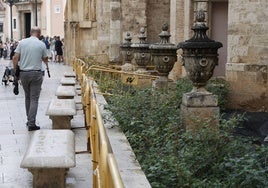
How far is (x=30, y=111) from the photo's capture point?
10125 mm

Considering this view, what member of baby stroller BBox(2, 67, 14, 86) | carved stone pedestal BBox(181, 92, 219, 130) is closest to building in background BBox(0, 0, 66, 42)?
baby stroller BBox(2, 67, 14, 86)

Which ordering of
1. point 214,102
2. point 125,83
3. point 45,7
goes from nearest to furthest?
1. point 214,102
2. point 125,83
3. point 45,7

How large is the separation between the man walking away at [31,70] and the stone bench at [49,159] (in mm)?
3195

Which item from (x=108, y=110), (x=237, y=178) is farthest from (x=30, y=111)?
(x=237, y=178)

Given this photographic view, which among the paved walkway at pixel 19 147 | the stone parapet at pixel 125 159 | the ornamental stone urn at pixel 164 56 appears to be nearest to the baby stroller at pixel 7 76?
the paved walkway at pixel 19 147

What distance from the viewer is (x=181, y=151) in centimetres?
663

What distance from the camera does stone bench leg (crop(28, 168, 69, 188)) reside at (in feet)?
20.9

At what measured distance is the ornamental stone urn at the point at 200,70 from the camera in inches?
345

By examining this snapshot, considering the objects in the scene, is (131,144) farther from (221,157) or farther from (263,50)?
(263,50)

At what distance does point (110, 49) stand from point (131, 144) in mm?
16885

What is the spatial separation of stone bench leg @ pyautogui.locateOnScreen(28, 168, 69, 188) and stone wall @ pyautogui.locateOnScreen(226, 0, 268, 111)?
24.6 ft

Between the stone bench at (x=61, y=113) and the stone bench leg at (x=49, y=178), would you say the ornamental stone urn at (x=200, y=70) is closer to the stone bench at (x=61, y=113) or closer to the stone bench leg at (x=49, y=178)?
the stone bench at (x=61, y=113)

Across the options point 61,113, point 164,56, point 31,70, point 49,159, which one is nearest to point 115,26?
point 164,56

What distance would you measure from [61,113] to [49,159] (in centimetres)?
319
